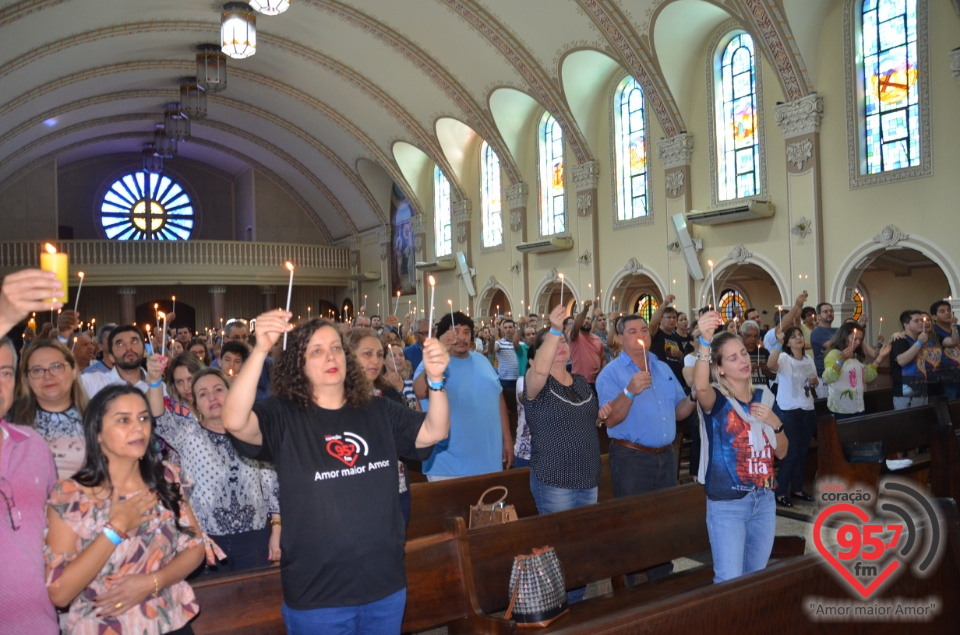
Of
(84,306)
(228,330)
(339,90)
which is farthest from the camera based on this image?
(84,306)

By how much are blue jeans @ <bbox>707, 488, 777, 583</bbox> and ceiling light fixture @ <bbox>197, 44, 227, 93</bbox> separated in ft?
55.9

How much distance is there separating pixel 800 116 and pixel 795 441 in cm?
709

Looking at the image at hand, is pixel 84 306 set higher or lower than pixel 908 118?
lower

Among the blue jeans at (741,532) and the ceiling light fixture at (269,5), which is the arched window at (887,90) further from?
the blue jeans at (741,532)

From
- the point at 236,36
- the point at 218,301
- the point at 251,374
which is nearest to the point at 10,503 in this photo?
the point at 251,374

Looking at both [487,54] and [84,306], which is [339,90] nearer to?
[487,54]

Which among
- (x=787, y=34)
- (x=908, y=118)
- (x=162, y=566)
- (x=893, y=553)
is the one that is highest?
(x=787, y=34)

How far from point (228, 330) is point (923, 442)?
17.6 ft

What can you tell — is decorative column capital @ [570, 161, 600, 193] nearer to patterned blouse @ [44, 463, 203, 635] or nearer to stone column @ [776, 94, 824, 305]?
stone column @ [776, 94, 824, 305]

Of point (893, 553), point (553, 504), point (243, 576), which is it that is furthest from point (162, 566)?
point (893, 553)

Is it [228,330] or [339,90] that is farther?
[339,90]

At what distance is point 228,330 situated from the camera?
22.7 feet

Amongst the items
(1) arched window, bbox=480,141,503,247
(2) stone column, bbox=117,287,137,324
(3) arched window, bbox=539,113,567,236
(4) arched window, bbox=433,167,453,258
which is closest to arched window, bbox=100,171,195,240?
(2) stone column, bbox=117,287,137,324

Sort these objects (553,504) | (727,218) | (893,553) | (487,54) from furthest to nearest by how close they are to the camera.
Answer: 1. (487,54)
2. (727,218)
3. (553,504)
4. (893,553)
